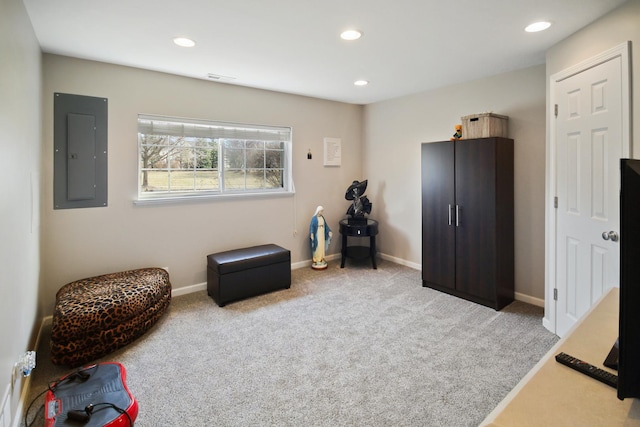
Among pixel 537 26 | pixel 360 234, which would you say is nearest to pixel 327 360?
pixel 360 234

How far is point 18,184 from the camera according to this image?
80.5 inches

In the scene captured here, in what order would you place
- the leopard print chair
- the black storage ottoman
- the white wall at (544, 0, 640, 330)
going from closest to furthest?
the white wall at (544, 0, 640, 330), the leopard print chair, the black storage ottoman

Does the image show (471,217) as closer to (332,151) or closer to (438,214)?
(438,214)

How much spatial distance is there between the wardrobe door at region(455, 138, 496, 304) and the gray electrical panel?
3.51 metres

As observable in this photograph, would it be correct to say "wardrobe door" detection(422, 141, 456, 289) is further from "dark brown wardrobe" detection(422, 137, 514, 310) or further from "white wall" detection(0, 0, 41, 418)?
"white wall" detection(0, 0, 41, 418)

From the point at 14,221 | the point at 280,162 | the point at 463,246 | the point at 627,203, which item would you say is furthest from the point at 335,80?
the point at 627,203

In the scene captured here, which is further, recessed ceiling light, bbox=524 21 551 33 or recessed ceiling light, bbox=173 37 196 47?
recessed ceiling light, bbox=173 37 196 47

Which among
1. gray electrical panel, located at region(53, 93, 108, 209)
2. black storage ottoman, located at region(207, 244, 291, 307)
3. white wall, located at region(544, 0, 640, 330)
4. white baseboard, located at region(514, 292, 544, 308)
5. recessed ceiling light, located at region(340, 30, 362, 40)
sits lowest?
white baseboard, located at region(514, 292, 544, 308)

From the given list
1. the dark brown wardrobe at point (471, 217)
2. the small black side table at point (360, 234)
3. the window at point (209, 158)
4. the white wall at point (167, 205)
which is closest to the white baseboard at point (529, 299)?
the dark brown wardrobe at point (471, 217)

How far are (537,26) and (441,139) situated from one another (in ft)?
6.07

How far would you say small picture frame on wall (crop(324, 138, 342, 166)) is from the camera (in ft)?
16.3

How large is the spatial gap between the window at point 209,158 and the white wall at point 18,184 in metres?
1.01

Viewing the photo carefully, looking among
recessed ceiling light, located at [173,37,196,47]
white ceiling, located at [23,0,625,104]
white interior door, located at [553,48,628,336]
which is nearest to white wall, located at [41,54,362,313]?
white ceiling, located at [23,0,625,104]

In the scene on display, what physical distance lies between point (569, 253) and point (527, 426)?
2.41m
